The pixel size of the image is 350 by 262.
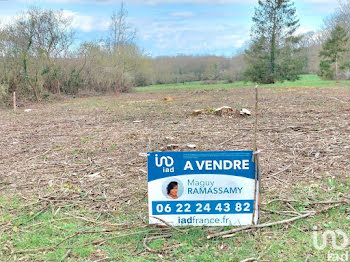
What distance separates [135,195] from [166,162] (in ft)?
3.60

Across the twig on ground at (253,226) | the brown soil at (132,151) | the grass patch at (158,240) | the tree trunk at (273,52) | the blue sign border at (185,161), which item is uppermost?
the tree trunk at (273,52)

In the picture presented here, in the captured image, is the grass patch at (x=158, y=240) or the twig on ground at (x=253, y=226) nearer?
the grass patch at (x=158, y=240)

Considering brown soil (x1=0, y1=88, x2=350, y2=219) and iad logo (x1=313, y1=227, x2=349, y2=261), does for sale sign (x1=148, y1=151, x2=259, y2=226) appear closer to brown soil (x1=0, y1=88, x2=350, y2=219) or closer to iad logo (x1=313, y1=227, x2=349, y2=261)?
brown soil (x1=0, y1=88, x2=350, y2=219)

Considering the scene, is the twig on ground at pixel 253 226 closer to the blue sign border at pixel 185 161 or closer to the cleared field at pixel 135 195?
the cleared field at pixel 135 195

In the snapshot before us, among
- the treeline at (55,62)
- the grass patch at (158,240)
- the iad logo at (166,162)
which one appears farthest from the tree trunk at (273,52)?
the iad logo at (166,162)

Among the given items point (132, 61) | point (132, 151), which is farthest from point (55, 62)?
point (132, 151)

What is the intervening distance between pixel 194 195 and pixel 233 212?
0.41m

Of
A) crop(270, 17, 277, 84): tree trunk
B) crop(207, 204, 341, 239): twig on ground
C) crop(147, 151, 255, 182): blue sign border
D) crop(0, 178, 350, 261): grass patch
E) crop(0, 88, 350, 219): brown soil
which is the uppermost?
crop(270, 17, 277, 84): tree trunk

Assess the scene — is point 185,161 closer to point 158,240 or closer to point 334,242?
point 158,240

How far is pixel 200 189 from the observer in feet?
9.77

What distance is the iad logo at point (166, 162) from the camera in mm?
2963

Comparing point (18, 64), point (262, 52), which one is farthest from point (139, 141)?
point (262, 52)

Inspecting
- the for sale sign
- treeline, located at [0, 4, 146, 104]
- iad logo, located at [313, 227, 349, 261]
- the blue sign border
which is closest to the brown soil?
the for sale sign

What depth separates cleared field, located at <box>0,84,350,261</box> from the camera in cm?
274
